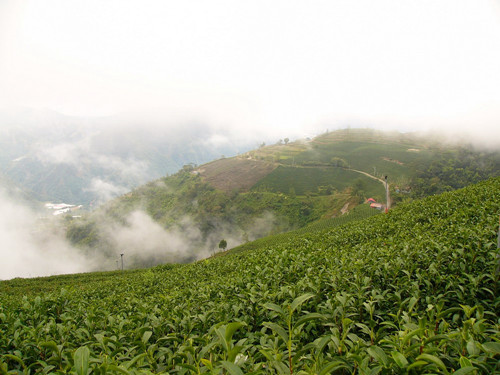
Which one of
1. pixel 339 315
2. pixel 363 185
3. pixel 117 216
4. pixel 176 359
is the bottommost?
pixel 117 216

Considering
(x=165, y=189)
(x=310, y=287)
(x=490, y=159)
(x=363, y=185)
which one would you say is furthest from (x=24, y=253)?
(x=490, y=159)

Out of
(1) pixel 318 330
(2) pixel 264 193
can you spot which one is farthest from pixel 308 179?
(1) pixel 318 330

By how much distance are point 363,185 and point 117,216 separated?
117 meters

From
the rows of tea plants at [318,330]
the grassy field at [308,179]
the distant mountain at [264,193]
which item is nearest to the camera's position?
the rows of tea plants at [318,330]

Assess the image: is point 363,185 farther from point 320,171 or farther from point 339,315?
point 339,315

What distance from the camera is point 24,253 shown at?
5212 inches

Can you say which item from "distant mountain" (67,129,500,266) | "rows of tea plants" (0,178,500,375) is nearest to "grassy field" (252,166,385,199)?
"distant mountain" (67,129,500,266)

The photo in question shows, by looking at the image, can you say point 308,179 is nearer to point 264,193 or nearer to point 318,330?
point 264,193

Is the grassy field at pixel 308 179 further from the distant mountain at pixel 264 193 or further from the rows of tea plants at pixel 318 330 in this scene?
the rows of tea plants at pixel 318 330

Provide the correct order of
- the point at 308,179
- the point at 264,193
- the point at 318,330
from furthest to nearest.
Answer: the point at 308,179 < the point at 264,193 < the point at 318,330

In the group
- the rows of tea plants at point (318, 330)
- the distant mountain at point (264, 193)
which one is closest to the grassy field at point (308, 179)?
the distant mountain at point (264, 193)

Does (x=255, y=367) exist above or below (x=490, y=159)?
above

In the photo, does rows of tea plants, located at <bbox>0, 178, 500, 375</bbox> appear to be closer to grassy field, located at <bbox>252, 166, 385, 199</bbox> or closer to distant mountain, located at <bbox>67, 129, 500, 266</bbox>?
distant mountain, located at <bbox>67, 129, 500, 266</bbox>

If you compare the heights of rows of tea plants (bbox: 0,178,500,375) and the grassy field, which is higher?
rows of tea plants (bbox: 0,178,500,375)
